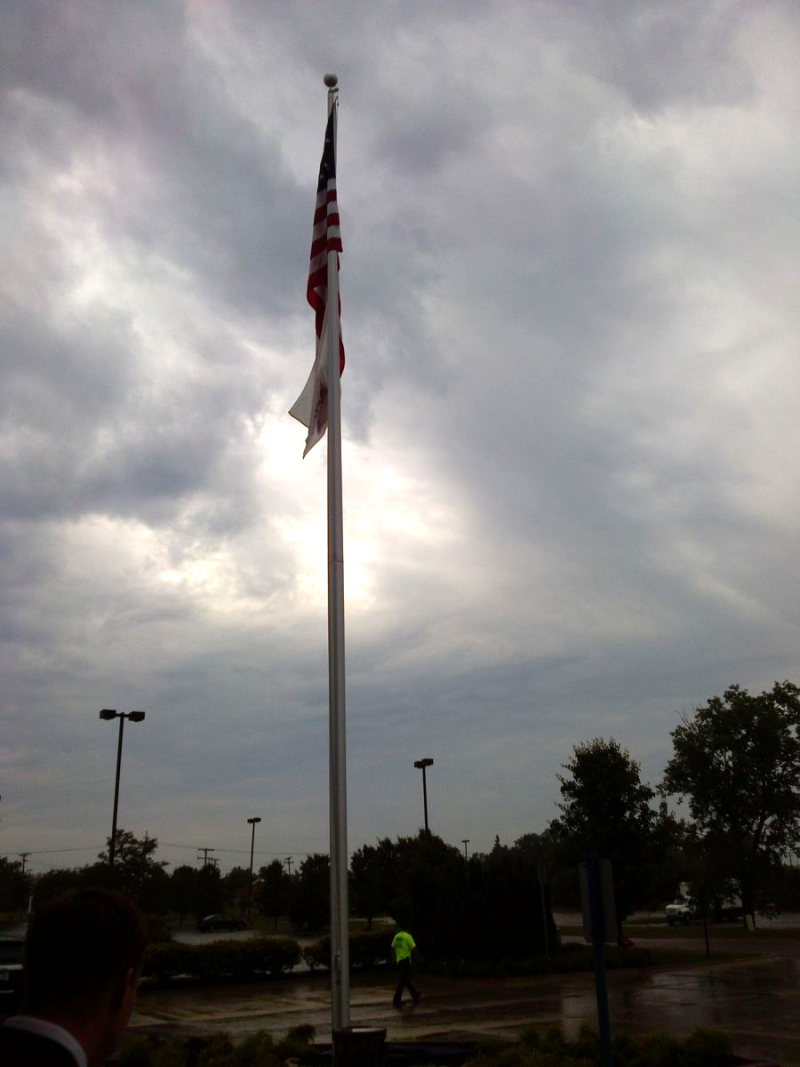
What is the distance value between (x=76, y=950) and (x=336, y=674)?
8203 mm

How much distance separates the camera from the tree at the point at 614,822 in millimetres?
29891

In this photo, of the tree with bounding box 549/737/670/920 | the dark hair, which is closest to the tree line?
the tree with bounding box 549/737/670/920

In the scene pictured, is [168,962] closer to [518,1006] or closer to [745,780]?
[518,1006]

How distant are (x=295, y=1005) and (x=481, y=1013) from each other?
15.3 feet

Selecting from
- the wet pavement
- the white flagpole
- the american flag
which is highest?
the american flag

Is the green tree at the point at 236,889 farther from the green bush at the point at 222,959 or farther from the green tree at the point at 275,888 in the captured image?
the green bush at the point at 222,959

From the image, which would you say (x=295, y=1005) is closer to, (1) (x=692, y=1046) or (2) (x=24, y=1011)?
(1) (x=692, y=1046)

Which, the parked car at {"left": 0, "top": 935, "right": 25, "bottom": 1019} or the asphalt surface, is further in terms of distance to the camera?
the asphalt surface

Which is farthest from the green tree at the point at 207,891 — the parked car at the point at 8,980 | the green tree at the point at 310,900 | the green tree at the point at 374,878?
the parked car at the point at 8,980

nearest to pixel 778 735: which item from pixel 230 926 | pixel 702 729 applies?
pixel 702 729

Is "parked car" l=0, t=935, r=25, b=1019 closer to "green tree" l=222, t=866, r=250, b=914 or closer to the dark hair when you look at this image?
the dark hair

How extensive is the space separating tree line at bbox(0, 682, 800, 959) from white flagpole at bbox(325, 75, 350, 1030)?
3575 mm

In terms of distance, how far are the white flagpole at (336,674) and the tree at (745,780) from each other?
44.3 meters

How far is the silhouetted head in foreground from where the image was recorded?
5.74 ft
